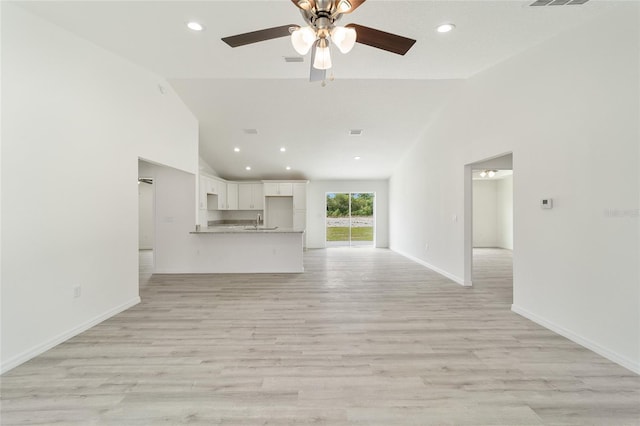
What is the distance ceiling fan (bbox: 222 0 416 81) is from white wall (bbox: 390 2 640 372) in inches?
74.3

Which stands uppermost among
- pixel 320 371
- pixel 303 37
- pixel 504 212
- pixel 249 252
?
pixel 303 37

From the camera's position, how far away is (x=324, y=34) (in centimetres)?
182

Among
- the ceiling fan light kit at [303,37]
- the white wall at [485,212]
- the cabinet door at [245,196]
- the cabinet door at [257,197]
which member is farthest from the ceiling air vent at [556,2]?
the white wall at [485,212]

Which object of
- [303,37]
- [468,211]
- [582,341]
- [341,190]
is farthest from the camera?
[341,190]

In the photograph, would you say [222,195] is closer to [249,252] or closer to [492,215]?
[249,252]

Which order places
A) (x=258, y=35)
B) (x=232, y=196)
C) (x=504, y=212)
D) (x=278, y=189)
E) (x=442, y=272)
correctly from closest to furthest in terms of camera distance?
(x=258, y=35) → (x=442, y=272) → (x=232, y=196) → (x=278, y=189) → (x=504, y=212)

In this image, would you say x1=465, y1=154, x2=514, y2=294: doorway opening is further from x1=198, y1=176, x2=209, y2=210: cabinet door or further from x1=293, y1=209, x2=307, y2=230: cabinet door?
x1=198, y1=176, x2=209, y2=210: cabinet door

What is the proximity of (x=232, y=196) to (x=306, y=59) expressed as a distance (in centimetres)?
619

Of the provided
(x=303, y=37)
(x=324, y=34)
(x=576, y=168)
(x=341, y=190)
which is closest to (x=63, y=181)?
(x=303, y=37)

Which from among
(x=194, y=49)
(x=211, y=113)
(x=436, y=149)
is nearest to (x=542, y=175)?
(x=436, y=149)

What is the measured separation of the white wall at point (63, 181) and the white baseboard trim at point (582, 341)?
4917mm

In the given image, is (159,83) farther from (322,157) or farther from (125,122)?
(322,157)

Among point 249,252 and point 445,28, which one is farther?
point 249,252

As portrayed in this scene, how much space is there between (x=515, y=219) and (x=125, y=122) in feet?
16.7
